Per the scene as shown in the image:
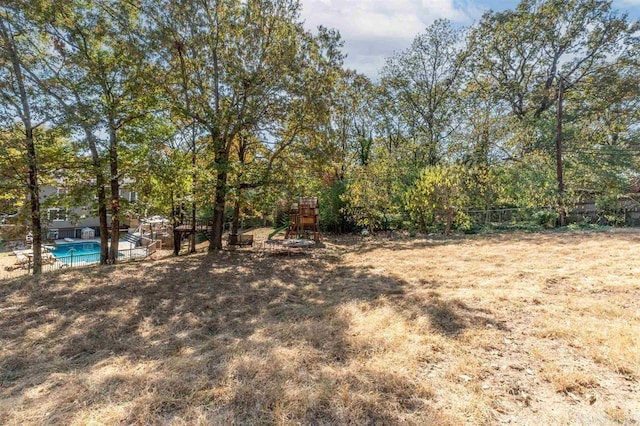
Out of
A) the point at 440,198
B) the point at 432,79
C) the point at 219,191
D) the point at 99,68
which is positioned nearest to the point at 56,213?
the point at 99,68

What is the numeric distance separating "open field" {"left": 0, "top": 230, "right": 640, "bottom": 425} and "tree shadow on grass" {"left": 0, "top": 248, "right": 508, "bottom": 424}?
17mm

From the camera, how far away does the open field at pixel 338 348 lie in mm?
2092

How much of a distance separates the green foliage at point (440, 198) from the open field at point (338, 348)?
5.32 m

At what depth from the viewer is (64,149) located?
27.4 feet

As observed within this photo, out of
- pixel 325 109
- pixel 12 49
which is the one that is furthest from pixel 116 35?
pixel 325 109

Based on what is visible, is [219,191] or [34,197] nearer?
[34,197]

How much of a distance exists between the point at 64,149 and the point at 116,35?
3.41m

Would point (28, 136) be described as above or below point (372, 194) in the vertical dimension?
above

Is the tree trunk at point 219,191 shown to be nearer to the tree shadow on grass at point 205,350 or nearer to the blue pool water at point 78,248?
the tree shadow on grass at point 205,350

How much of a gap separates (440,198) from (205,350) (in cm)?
1023

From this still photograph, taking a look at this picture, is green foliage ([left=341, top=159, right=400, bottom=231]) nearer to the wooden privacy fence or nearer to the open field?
the wooden privacy fence

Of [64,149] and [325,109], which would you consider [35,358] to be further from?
[325,109]

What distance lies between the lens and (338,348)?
2984mm

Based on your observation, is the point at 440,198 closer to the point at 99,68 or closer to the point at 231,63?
the point at 231,63
